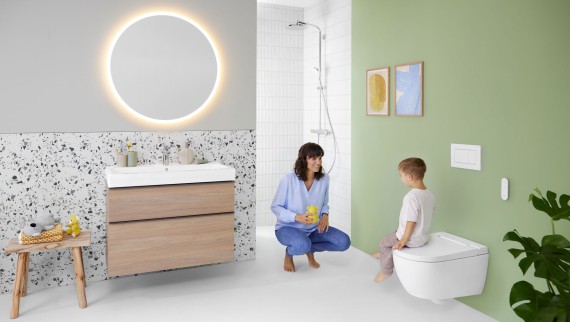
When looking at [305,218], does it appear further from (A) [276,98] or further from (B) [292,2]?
(B) [292,2]

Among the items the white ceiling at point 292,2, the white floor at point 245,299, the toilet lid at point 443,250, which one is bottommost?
the white floor at point 245,299

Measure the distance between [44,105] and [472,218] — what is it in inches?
115

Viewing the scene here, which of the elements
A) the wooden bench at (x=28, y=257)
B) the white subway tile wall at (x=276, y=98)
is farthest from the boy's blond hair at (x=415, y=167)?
the white subway tile wall at (x=276, y=98)

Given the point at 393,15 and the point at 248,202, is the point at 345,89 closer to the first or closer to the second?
the point at 393,15

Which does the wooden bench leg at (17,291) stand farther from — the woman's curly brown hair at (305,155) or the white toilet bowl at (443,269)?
the white toilet bowl at (443,269)

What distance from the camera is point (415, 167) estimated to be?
10.9 ft

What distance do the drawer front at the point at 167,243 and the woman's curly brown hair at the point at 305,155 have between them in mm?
727

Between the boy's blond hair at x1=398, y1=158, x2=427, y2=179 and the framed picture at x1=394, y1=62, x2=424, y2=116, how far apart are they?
0.43 metres

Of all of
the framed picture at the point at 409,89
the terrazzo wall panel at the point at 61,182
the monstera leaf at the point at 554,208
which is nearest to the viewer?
the monstera leaf at the point at 554,208

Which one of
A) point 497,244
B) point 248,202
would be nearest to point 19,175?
point 248,202

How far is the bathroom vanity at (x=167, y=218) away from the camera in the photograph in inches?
128

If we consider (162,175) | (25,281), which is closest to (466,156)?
(162,175)

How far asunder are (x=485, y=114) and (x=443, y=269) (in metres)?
0.96

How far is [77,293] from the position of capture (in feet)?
11.4
